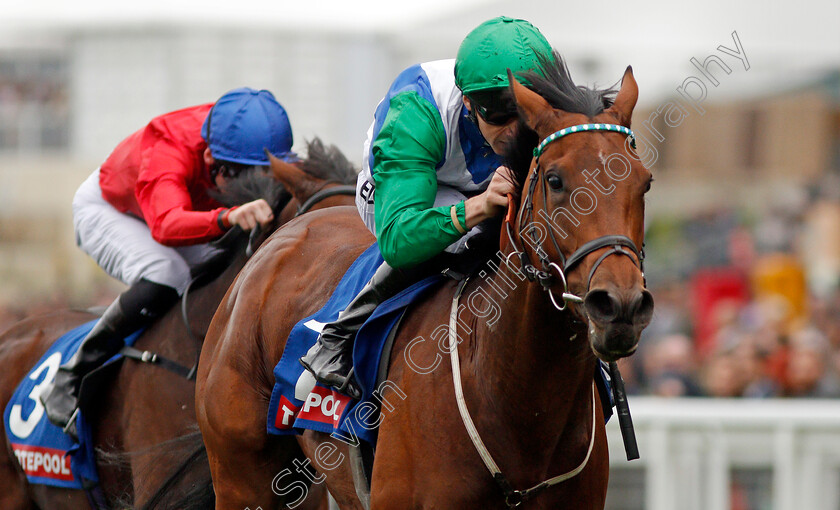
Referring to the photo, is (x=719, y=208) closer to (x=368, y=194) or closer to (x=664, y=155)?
(x=664, y=155)

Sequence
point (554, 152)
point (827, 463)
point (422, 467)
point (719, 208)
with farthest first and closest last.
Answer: point (719, 208)
point (827, 463)
point (422, 467)
point (554, 152)

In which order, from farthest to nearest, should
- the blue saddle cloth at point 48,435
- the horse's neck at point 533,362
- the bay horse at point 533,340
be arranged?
the blue saddle cloth at point 48,435, the horse's neck at point 533,362, the bay horse at point 533,340

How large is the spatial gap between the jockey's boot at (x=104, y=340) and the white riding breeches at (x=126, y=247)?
7 centimetres

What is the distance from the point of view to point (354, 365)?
10.2 feet

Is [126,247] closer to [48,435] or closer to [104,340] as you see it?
[104,340]

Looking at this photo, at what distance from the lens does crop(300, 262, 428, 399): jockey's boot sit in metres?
3.15

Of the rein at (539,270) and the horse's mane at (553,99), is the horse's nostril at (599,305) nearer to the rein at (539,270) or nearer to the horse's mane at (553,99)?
the rein at (539,270)

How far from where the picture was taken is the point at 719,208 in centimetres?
1300

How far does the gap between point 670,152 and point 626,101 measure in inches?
474

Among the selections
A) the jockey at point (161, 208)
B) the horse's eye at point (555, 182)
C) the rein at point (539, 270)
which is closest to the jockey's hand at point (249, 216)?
the jockey at point (161, 208)

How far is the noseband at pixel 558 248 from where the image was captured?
2387mm

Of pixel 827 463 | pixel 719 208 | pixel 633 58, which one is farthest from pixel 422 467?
pixel 719 208

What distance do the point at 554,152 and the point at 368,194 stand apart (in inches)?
41.3

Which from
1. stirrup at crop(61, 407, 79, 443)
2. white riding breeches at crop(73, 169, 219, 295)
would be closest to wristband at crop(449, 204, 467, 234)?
white riding breeches at crop(73, 169, 219, 295)
